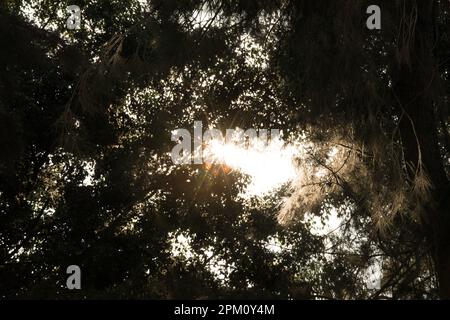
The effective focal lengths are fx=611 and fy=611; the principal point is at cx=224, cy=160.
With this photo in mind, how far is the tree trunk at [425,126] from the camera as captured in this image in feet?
14.3

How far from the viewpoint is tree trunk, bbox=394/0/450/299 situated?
172 inches

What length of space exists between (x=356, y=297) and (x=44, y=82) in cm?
579

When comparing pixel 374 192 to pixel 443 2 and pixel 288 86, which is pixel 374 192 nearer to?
pixel 288 86

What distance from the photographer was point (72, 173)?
355 inches

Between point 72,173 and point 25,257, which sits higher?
point 72,173

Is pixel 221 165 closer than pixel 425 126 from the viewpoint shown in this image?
No

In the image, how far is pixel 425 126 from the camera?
4.77 metres

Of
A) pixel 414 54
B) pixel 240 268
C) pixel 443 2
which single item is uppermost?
pixel 443 2

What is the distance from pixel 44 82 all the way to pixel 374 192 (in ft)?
19.6

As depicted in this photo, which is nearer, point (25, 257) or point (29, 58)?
point (29, 58)

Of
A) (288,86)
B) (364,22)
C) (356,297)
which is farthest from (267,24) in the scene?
(356,297)

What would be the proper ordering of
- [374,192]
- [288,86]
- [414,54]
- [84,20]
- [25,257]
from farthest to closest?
[84,20], [25,257], [288,86], [414,54], [374,192]

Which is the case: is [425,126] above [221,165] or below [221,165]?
below

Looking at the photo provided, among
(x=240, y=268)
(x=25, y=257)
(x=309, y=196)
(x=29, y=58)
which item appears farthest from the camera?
(x=25, y=257)
